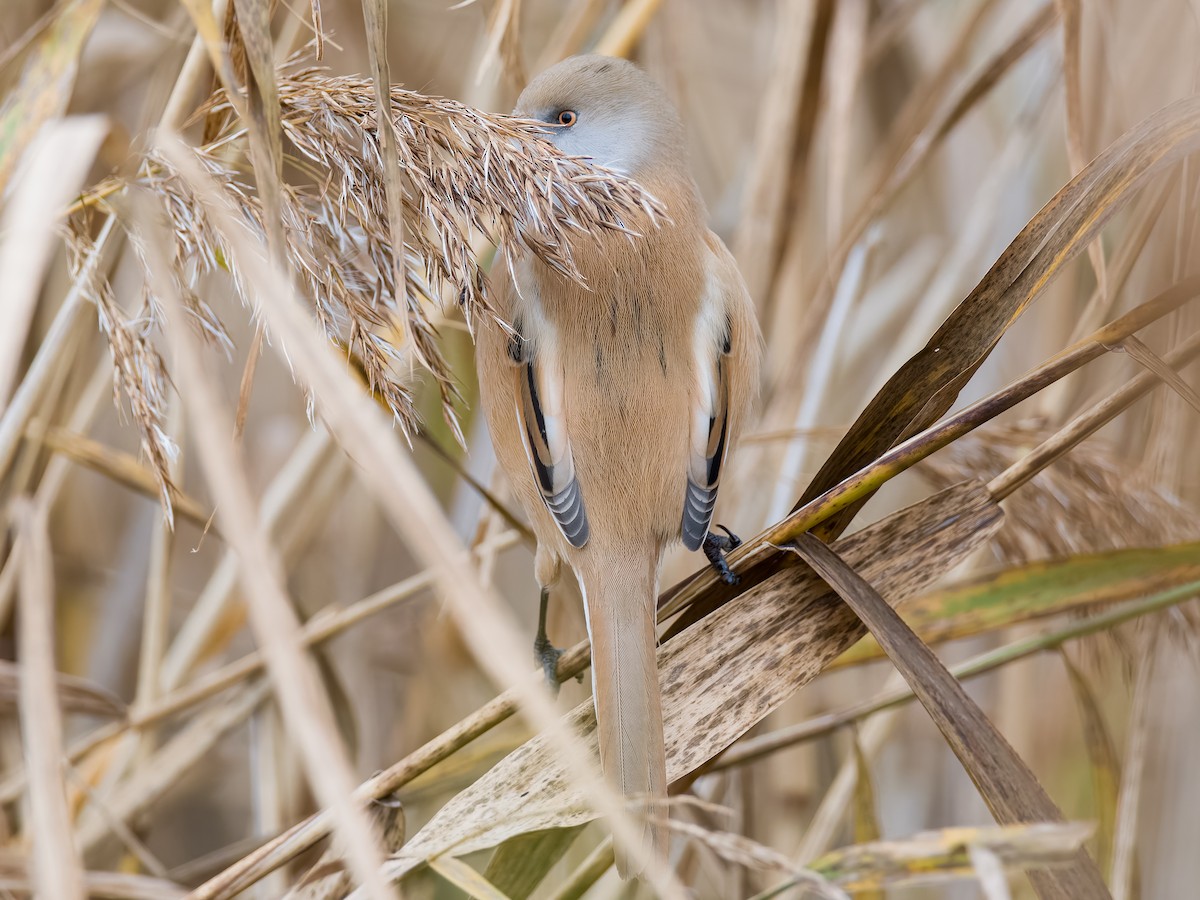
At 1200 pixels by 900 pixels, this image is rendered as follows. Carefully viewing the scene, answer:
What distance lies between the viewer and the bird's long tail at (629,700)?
0.95 metres

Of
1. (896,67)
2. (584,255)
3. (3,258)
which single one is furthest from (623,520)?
(896,67)

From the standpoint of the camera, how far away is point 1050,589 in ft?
3.92

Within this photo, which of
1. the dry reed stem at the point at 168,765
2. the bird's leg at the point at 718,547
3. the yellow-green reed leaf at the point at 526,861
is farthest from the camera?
the dry reed stem at the point at 168,765

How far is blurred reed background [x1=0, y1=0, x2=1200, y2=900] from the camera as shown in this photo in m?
0.90

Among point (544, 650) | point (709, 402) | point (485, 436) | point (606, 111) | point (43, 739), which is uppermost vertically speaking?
point (606, 111)

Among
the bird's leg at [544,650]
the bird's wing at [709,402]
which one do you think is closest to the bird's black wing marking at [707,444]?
the bird's wing at [709,402]

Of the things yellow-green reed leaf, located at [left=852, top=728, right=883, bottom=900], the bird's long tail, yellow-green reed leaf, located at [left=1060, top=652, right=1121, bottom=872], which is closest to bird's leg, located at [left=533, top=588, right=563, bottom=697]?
the bird's long tail

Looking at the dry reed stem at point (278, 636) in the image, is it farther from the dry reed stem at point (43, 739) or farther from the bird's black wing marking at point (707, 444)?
the bird's black wing marking at point (707, 444)

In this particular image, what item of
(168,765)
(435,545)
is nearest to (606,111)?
(435,545)

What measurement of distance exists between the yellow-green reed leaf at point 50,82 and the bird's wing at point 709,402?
807mm

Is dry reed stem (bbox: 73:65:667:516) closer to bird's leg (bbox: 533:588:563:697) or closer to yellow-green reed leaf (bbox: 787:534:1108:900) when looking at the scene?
yellow-green reed leaf (bbox: 787:534:1108:900)

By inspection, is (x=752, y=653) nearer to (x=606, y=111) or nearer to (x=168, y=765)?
(x=606, y=111)

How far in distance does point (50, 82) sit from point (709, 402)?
0.88 m

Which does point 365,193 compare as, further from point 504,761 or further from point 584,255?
point 504,761
